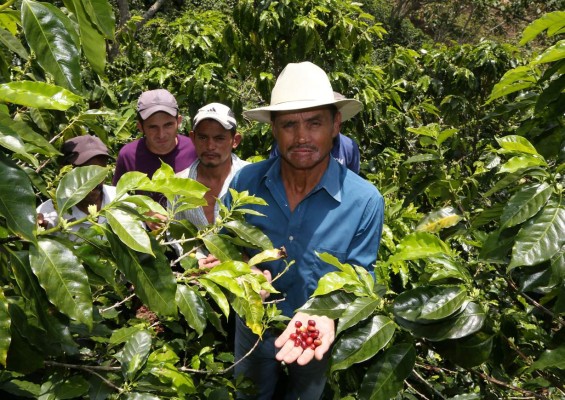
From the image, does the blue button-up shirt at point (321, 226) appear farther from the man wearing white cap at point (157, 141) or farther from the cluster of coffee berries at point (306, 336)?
the man wearing white cap at point (157, 141)

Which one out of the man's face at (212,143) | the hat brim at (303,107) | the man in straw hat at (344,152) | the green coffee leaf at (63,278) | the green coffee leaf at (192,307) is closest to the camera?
the green coffee leaf at (63,278)

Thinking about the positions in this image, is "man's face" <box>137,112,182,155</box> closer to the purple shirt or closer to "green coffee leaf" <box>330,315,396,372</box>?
the purple shirt

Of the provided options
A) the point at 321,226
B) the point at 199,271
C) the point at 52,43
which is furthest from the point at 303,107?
the point at 52,43

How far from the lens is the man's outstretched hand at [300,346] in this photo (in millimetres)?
1824

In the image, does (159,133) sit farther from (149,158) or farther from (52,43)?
(52,43)

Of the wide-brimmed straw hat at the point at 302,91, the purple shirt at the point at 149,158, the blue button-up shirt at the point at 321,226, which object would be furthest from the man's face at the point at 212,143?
the blue button-up shirt at the point at 321,226

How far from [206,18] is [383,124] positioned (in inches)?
83.4

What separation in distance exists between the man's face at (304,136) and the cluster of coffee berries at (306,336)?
875mm

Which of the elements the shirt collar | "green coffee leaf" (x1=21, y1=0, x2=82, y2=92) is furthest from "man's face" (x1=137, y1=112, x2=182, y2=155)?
"green coffee leaf" (x1=21, y1=0, x2=82, y2=92)

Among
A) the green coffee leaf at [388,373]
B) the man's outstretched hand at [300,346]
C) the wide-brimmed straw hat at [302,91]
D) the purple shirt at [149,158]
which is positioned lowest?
the man's outstretched hand at [300,346]

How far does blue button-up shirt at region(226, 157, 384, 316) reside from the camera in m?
2.60

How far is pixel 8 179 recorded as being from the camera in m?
1.06

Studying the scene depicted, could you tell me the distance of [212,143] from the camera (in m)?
3.42

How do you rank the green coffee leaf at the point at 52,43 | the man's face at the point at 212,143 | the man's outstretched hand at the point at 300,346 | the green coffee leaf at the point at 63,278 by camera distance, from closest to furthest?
the green coffee leaf at the point at 52,43, the green coffee leaf at the point at 63,278, the man's outstretched hand at the point at 300,346, the man's face at the point at 212,143
